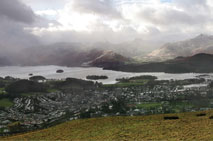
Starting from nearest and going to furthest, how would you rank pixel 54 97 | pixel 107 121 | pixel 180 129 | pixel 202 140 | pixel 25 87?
1. pixel 202 140
2. pixel 180 129
3. pixel 107 121
4. pixel 54 97
5. pixel 25 87

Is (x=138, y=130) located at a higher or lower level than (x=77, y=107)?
higher

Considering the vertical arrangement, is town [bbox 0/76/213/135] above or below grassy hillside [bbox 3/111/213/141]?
below

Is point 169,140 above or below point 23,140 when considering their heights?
above

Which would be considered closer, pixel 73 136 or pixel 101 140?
pixel 101 140

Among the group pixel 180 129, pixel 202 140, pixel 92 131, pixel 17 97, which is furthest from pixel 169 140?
Answer: pixel 17 97

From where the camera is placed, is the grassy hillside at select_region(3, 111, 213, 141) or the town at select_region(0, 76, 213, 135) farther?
the town at select_region(0, 76, 213, 135)

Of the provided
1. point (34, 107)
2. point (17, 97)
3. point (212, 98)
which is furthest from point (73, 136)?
point (17, 97)

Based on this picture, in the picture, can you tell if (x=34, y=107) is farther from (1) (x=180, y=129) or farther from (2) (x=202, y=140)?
(2) (x=202, y=140)

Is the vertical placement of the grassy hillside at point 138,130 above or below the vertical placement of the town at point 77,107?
above

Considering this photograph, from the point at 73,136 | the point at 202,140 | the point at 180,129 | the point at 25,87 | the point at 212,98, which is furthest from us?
the point at 25,87

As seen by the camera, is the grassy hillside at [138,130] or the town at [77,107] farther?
the town at [77,107]

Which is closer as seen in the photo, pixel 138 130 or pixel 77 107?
pixel 138 130
